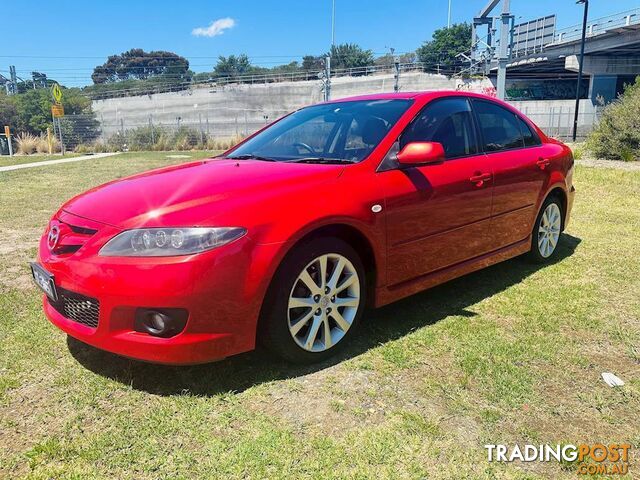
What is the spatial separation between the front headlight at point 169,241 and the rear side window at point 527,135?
10.5 ft

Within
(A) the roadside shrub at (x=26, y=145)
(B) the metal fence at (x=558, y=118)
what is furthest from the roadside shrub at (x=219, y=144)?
(B) the metal fence at (x=558, y=118)

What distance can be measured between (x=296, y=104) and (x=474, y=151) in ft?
206

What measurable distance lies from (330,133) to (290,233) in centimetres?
134

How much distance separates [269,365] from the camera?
3.02 meters

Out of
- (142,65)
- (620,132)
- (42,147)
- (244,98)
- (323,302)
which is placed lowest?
(42,147)

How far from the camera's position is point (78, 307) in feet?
8.89

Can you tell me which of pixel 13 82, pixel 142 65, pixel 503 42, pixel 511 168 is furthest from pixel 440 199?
pixel 142 65

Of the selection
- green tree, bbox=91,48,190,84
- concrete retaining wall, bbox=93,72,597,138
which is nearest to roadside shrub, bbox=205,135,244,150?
concrete retaining wall, bbox=93,72,597,138

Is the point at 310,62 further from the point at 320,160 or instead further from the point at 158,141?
the point at 320,160

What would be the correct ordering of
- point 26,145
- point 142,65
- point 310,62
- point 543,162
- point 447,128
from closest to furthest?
point 447,128 < point 543,162 < point 26,145 < point 310,62 < point 142,65

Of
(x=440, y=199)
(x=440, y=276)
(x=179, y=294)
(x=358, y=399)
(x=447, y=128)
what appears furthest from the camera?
(x=447, y=128)

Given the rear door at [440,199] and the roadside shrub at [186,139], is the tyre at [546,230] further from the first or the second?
the roadside shrub at [186,139]

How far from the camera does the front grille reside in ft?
8.64

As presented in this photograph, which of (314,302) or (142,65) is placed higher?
(142,65)
